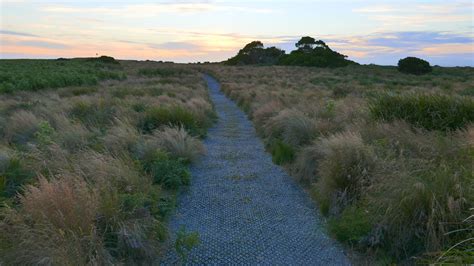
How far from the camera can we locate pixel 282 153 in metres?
8.85

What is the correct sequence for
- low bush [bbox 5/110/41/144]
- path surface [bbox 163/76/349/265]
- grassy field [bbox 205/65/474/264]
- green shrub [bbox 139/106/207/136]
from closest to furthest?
grassy field [bbox 205/65/474/264] → path surface [bbox 163/76/349/265] → low bush [bbox 5/110/41/144] → green shrub [bbox 139/106/207/136]

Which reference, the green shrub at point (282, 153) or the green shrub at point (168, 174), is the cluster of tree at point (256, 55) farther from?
the green shrub at point (168, 174)

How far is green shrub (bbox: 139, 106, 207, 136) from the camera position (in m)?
11.2

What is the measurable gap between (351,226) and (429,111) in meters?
4.97

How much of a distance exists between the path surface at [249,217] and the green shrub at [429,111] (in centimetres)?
272

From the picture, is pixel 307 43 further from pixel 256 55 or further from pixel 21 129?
pixel 21 129

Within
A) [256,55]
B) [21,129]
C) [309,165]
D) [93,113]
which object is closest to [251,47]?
[256,55]

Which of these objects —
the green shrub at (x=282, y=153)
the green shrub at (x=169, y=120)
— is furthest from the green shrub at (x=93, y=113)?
the green shrub at (x=282, y=153)

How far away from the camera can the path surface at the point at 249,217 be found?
456 cm

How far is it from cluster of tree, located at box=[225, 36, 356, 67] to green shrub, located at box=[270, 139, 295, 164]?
5905 cm

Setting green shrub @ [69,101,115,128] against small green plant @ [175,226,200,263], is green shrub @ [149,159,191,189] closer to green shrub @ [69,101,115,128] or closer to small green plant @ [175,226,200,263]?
small green plant @ [175,226,200,263]

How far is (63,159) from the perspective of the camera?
613 centimetres

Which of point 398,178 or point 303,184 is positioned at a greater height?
point 398,178

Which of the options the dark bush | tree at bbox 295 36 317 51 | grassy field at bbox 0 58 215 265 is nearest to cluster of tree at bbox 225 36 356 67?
tree at bbox 295 36 317 51
